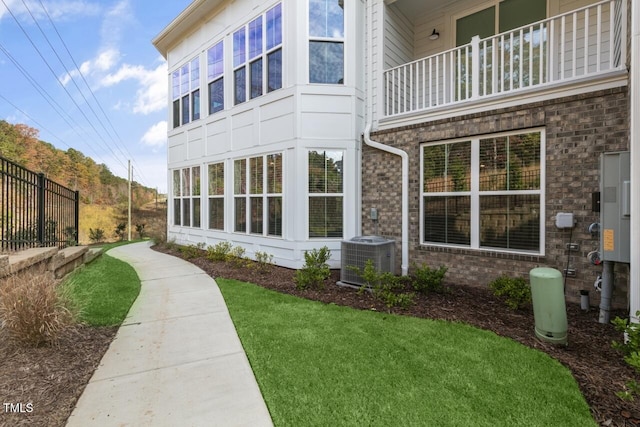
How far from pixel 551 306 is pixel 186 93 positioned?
37.0ft

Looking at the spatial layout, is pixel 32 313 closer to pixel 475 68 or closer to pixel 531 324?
pixel 531 324

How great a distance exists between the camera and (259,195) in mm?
7969

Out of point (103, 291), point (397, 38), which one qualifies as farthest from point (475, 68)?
point (103, 291)

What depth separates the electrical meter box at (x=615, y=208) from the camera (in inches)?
137

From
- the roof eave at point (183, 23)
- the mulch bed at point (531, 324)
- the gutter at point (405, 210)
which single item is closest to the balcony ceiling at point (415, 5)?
the gutter at point (405, 210)

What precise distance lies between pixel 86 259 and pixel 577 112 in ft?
33.6

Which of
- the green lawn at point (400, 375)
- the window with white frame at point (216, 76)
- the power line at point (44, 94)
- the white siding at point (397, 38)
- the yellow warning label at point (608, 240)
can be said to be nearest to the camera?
the green lawn at point (400, 375)

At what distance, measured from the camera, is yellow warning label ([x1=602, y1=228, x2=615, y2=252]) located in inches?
142

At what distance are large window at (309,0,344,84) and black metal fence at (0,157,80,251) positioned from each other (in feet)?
18.0

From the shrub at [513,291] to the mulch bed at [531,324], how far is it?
0.39ft

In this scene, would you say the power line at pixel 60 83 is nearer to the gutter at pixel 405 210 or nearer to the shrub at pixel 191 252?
the shrub at pixel 191 252

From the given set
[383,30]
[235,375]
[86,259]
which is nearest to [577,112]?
[383,30]

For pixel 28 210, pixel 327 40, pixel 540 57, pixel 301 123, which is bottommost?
pixel 28 210

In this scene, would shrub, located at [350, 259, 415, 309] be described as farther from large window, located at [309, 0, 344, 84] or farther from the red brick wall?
large window, located at [309, 0, 344, 84]
